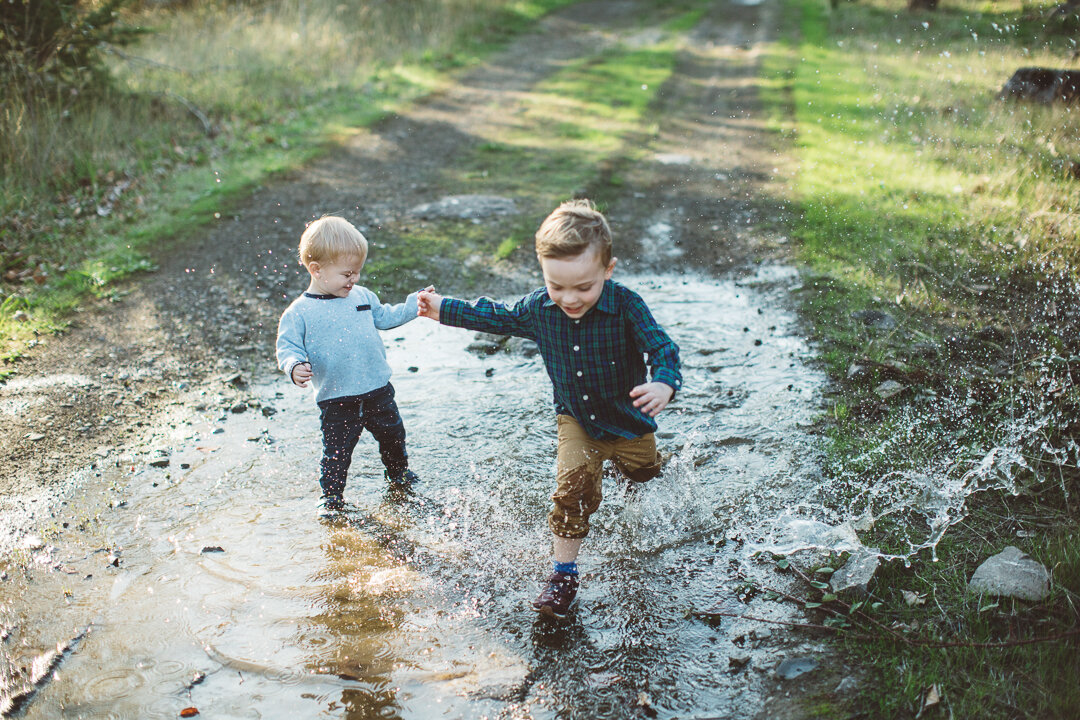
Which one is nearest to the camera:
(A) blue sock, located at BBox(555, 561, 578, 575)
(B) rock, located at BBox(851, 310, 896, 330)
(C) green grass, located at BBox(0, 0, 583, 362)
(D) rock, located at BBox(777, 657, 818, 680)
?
(D) rock, located at BBox(777, 657, 818, 680)

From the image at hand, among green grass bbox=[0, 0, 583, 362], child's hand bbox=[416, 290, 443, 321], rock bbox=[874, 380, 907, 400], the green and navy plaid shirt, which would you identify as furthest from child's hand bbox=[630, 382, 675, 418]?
green grass bbox=[0, 0, 583, 362]

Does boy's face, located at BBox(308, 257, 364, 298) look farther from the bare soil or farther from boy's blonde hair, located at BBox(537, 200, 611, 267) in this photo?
the bare soil

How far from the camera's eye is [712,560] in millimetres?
3572

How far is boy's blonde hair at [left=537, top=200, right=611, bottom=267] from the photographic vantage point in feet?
9.90

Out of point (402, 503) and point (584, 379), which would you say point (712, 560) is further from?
point (402, 503)

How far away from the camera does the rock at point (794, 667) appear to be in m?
2.88

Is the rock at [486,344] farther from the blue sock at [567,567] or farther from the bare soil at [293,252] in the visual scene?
the blue sock at [567,567]

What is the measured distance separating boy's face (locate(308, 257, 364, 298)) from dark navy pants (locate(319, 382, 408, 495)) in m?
0.53

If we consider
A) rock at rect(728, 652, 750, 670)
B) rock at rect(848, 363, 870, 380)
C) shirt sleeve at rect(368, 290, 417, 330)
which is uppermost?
shirt sleeve at rect(368, 290, 417, 330)

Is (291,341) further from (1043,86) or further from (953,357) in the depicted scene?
(1043,86)

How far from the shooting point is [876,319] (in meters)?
5.64

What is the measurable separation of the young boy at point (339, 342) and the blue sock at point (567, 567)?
3.98 feet

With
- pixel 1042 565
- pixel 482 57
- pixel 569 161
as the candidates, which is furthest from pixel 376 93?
pixel 1042 565

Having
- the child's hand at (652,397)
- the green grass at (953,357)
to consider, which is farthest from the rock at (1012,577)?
the child's hand at (652,397)
